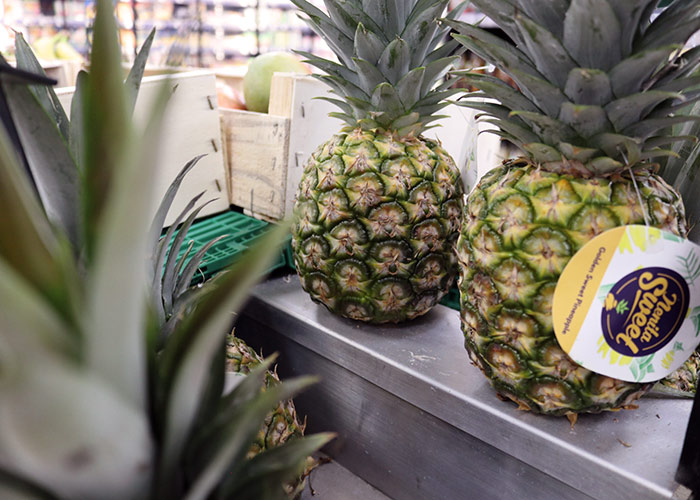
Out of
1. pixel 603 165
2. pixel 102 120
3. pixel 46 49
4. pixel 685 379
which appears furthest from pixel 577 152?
pixel 46 49

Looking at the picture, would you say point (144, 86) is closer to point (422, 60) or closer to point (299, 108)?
point (299, 108)

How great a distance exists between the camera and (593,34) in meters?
0.65

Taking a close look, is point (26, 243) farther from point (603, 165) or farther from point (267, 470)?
point (603, 165)

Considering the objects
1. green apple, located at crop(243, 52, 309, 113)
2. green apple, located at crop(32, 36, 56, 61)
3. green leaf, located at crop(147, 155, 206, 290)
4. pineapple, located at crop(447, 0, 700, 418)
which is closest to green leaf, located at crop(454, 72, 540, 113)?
pineapple, located at crop(447, 0, 700, 418)

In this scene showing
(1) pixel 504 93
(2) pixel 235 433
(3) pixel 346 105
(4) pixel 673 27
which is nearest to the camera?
(2) pixel 235 433

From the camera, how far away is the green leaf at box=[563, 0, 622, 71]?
624 mm

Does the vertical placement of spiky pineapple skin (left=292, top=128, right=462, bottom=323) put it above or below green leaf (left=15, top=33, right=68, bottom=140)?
below

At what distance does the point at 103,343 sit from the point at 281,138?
1.08 metres

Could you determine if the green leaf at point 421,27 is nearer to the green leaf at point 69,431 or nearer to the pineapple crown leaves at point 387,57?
the pineapple crown leaves at point 387,57

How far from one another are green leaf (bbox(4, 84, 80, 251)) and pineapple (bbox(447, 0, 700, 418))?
53 cm

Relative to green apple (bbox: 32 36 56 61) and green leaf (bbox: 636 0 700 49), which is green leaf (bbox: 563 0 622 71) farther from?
green apple (bbox: 32 36 56 61)

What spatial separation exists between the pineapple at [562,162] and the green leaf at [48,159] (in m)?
0.53

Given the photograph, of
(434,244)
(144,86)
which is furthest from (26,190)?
(144,86)

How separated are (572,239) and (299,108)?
0.84 metres
